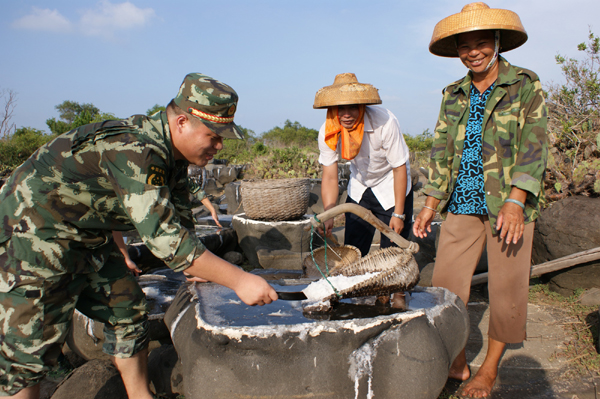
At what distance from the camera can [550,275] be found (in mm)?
4152

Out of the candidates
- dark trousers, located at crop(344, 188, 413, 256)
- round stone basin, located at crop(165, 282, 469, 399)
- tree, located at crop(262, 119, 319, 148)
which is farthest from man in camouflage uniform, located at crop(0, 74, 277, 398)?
tree, located at crop(262, 119, 319, 148)

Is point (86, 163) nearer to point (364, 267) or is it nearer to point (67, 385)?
point (67, 385)

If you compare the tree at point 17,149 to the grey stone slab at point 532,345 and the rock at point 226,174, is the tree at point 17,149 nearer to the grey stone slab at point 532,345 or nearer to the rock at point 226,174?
the rock at point 226,174

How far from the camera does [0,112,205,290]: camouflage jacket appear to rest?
1.70 meters

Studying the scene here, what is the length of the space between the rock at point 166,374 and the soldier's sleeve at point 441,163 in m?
1.94

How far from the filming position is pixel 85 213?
6.53 feet

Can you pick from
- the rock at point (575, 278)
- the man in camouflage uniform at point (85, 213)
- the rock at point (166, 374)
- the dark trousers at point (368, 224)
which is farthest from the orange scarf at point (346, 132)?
the rock at point (575, 278)

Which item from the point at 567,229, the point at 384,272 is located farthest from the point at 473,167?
the point at 567,229

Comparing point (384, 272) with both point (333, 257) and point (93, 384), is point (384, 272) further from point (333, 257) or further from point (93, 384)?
point (93, 384)

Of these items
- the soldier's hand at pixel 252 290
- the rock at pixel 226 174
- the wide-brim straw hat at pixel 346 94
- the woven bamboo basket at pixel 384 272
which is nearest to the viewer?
the soldier's hand at pixel 252 290

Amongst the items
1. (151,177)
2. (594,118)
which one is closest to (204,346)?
(151,177)

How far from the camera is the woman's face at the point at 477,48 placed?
2250 mm

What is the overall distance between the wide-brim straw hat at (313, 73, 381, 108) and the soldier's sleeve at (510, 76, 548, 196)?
109 centimetres

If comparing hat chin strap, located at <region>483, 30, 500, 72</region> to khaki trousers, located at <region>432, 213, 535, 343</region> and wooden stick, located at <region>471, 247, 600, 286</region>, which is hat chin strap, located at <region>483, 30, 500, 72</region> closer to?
khaki trousers, located at <region>432, 213, 535, 343</region>
